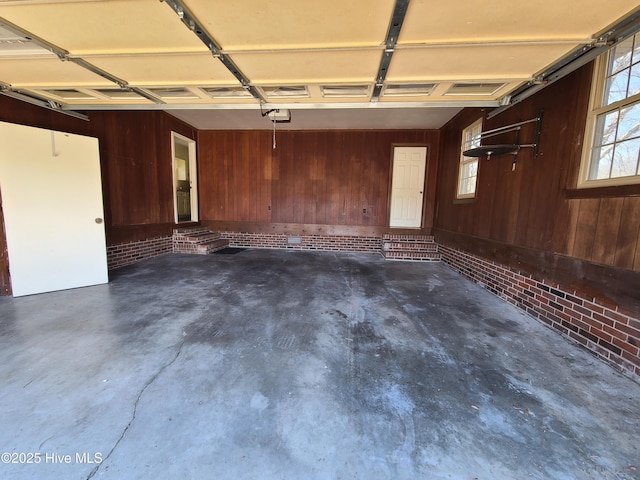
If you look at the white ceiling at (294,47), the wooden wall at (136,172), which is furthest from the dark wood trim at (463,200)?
the wooden wall at (136,172)

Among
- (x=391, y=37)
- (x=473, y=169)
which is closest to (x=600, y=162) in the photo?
(x=391, y=37)

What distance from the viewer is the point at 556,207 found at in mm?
2855

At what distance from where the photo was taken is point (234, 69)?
2482mm

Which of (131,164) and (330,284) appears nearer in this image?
(330,284)

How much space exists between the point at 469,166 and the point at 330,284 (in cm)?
356

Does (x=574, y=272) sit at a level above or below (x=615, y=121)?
below

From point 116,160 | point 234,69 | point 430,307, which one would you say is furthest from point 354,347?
point 116,160

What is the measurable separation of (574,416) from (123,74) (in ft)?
14.7

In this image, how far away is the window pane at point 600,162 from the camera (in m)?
2.38

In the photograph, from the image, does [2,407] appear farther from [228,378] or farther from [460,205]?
[460,205]

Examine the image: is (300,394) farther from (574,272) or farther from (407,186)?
(407,186)

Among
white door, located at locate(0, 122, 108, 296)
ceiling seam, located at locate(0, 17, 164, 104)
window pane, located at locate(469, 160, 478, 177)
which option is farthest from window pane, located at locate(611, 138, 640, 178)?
white door, located at locate(0, 122, 108, 296)

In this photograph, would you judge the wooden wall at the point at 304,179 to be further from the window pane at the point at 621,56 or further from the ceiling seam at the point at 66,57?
the window pane at the point at 621,56

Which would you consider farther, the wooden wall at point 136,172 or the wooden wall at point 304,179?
the wooden wall at point 304,179
